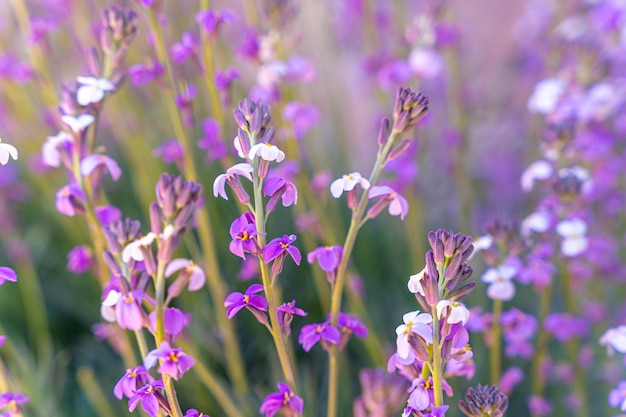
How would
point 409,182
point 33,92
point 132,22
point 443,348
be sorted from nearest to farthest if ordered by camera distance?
point 443,348 → point 132,22 → point 409,182 → point 33,92

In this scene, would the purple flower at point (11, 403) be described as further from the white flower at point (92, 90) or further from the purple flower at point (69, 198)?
the white flower at point (92, 90)

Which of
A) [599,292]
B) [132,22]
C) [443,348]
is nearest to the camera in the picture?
[443,348]

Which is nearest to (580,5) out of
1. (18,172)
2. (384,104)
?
(384,104)

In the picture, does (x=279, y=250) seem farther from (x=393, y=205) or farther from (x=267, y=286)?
(x=393, y=205)

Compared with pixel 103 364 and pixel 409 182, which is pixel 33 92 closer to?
pixel 103 364

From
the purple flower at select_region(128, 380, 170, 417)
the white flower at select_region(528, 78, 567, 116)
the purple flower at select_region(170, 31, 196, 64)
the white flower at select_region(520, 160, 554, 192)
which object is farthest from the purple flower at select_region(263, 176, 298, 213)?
the white flower at select_region(528, 78, 567, 116)

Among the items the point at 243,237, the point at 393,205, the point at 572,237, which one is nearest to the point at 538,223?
the point at 572,237

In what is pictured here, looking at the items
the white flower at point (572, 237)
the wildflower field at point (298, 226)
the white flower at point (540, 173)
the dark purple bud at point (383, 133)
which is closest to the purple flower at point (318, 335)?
the wildflower field at point (298, 226)
